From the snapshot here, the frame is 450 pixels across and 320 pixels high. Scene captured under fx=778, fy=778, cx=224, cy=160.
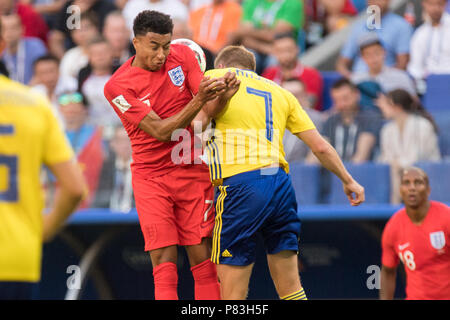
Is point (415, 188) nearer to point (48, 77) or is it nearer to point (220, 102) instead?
point (220, 102)

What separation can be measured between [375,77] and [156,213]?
4.99m

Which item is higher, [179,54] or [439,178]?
[179,54]

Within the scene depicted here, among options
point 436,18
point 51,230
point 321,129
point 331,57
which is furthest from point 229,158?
point 331,57

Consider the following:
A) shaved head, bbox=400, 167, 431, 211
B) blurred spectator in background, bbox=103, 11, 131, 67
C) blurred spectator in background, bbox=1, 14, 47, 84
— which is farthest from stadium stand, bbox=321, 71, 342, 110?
blurred spectator in background, bbox=1, 14, 47, 84

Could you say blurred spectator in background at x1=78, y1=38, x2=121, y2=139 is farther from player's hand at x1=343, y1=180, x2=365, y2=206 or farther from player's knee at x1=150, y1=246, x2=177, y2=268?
player's hand at x1=343, y1=180, x2=365, y2=206

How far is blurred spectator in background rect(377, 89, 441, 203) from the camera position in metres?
8.09

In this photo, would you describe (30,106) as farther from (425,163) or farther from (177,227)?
(425,163)

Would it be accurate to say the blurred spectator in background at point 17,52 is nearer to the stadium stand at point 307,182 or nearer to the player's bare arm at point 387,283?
the stadium stand at point 307,182

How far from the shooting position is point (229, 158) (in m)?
5.02

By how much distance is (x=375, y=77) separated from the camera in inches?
373

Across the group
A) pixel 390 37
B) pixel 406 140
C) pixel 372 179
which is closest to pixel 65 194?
pixel 372 179

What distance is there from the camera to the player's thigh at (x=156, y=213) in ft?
17.2

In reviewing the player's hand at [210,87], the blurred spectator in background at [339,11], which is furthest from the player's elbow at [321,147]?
the blurred spectator in background at [339,11]

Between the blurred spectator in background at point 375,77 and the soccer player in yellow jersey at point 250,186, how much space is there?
432 cm
